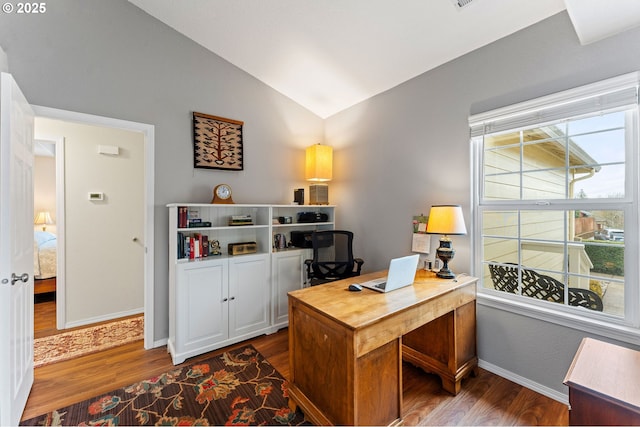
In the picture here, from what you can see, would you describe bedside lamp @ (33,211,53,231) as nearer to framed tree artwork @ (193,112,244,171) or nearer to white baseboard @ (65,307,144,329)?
white baseboard @ (65,307,144,329)

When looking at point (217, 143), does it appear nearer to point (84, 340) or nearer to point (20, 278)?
point (20, 278)

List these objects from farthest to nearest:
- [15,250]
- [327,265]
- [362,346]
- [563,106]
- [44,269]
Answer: [44,269], [327,265], [563,106], [15,250], [362,346]

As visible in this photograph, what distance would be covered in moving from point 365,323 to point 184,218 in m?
1.96

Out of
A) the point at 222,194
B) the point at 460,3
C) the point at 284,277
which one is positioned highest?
the point at 460,3

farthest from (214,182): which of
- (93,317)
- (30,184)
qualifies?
(93,317)

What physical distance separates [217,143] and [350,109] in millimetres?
1700

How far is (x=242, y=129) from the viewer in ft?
10.2

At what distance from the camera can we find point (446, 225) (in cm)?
213

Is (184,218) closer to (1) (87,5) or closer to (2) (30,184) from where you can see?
(2) (30,184)

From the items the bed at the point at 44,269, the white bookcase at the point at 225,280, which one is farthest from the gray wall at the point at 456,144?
the bed at the point at 44,269

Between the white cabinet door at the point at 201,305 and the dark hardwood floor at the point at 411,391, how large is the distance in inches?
6.6

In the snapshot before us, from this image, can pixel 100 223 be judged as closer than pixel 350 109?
Yes

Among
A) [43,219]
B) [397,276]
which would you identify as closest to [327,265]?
[397,276]

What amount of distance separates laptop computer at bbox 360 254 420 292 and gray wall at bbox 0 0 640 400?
72cm
